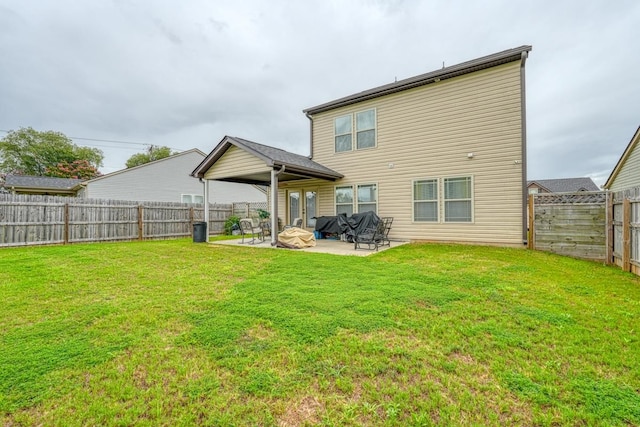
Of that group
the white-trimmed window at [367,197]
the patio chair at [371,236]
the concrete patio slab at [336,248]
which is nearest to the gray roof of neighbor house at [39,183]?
the concrete patio slab at [336,248]

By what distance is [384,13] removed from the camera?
1023cm

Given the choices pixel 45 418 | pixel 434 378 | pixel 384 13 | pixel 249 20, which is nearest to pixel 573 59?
pixel 384 13

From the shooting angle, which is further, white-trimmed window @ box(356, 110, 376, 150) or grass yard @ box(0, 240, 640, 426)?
white-trimmed window @ box(356, 110, 376, 150)

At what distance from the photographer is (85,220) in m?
10.2

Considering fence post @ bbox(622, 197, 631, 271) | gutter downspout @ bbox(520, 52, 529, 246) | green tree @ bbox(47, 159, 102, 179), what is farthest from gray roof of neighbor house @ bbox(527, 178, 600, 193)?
green tree @ bbox(47, 159, 102, 179)

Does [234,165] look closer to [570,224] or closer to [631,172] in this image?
[570,224]

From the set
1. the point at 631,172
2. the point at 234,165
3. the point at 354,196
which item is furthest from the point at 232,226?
the point at 631,172

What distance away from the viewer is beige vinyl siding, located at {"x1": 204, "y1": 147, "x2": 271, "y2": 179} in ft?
29.3

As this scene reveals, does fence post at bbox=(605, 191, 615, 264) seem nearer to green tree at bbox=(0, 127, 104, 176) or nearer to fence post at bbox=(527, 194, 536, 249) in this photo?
fence post at bbox=(527, 194, 536, 249)

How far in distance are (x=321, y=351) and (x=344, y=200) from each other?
8.79m

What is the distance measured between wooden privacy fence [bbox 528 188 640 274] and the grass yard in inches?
62.3

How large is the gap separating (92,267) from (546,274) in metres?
8.95

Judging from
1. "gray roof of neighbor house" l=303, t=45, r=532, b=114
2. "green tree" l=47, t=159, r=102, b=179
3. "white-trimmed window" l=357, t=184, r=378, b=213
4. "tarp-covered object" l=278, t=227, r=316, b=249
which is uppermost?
"green tree" l=47, t=159, r=102, b=179

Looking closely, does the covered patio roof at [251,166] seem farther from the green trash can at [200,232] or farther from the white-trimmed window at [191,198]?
the white-trimmed window at [191,198]
